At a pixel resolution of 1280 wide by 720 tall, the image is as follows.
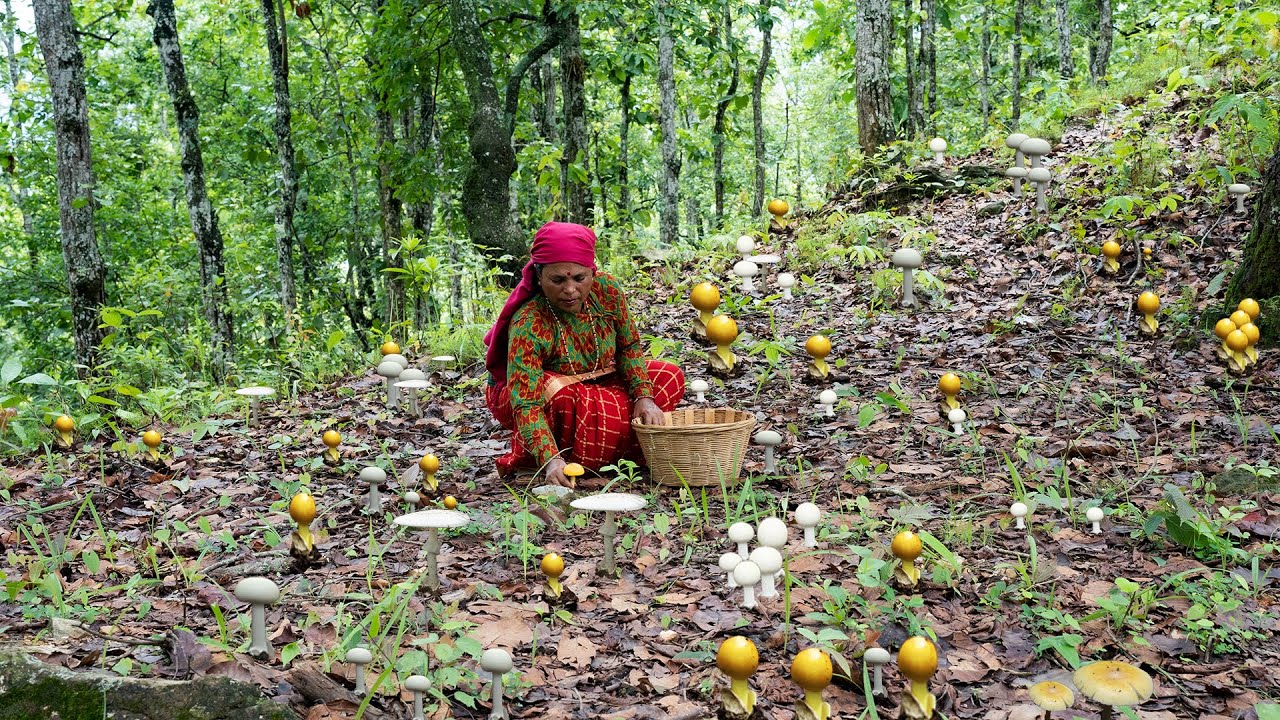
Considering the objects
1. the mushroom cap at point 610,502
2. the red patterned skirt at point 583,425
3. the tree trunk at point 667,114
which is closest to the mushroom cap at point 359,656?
the mushroom cap at point 610,502

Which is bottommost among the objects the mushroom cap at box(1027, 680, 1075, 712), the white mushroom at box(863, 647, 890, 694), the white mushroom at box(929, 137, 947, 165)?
the white mushroom at box(863, 647, 890, 694)

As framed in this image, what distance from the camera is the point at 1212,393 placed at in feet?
16.8

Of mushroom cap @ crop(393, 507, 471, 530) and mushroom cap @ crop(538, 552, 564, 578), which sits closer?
mushroom cap @ crop(393, 507, 471, 530)

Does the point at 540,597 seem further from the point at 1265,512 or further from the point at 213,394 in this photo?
the point at 213,394

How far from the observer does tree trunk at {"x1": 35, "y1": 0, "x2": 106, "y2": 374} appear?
28.2 ft

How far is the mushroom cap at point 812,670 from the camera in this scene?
7.75ft

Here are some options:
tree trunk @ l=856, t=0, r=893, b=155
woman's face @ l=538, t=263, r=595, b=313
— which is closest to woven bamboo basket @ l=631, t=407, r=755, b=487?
woman's face @ l=538, t=263, r=595, b=313

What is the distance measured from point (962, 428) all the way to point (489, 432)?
9.74ft

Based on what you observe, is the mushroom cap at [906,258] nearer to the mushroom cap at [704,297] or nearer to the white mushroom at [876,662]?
the mushroom cap at [704,297]

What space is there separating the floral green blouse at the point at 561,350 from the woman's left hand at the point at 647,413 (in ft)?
0.26

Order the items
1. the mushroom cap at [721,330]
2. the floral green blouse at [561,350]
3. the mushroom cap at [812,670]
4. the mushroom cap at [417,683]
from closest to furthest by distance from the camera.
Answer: the mushroom cap at [812,670]
the mushroom cap at [417,683]
the floral green blouse at [561,350]
the mushroom cap at [721,330]

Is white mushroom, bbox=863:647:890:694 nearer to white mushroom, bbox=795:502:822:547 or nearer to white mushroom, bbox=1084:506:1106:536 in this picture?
white mushroom, bbox=795:502:822:547

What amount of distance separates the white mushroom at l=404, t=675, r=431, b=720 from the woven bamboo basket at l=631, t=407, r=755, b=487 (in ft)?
6.87

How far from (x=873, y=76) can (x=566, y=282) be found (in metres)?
6.78
